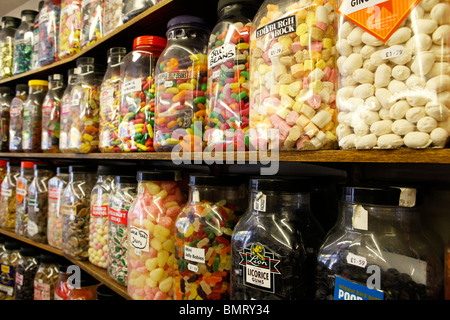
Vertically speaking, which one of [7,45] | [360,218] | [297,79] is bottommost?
[360,218]

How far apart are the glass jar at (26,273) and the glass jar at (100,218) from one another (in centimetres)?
66

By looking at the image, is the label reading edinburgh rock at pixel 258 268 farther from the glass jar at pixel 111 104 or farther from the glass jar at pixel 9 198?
the glass jar at pixel 9 198

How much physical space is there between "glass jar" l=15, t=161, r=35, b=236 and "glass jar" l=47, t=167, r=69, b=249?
0.29 m

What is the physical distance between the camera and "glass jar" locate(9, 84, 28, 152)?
6.29ft

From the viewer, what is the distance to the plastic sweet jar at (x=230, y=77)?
805mm

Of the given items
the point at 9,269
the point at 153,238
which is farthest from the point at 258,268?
the point at 9,269

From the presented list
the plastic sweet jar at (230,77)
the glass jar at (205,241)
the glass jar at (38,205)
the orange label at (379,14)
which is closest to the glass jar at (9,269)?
the glass jar at (38,205)

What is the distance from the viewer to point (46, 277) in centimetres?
169

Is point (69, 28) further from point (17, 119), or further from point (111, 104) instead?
point (17, 119)

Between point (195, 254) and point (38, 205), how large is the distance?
4.19 feet

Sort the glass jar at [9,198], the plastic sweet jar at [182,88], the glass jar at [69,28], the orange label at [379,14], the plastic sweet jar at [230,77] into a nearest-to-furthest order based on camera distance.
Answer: the orange label at [379,14], the plastic sweet jar at [230,77], the plastic sweet jar at [182,88], the glass jar at [69,28], the glass jar at [9,198]

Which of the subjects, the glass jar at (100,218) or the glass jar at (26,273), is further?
the glass jar at (26,273)

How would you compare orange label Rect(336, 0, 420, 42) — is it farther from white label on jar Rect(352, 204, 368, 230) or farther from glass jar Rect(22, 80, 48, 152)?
glass jar Rect(22, 80, 48, 152)

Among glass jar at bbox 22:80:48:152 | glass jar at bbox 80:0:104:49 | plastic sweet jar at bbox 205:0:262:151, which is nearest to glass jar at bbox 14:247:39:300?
glass jar at bbox 22:80:48:152
